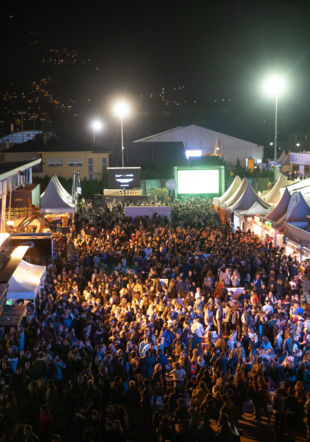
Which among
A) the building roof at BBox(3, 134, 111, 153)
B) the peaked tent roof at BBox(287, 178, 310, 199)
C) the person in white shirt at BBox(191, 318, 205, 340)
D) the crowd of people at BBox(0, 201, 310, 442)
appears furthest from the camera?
the building roof at BBox(3, 134, 111, 153)

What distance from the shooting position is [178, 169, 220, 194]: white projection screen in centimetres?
3416

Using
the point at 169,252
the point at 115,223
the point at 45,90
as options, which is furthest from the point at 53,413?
the point at 45,90

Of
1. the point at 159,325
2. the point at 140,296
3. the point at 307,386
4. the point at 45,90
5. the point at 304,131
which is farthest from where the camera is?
the point at 304,131

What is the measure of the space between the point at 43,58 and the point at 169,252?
6812 centimetres

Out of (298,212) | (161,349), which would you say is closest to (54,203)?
(298,212)

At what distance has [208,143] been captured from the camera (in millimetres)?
50750

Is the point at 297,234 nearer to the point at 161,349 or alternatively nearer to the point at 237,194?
the point at 237,194

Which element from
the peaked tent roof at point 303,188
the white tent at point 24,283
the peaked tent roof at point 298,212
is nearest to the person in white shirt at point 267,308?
the white tent at point 24,283

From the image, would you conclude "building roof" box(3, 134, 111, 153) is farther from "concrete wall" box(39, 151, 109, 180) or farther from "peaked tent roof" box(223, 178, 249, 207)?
"peaked tent roof" box(223, 178, 249, 207)

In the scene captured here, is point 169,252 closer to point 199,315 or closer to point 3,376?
point 199,315

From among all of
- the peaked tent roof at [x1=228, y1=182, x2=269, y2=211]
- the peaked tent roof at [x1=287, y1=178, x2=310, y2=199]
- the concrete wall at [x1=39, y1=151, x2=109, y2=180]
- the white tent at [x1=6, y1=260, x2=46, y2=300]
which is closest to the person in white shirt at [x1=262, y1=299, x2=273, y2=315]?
the white tent at [x1=6, y1=260, x2=46, y2=300]

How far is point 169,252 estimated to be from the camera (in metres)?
18.5

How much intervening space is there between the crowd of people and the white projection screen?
1553cm

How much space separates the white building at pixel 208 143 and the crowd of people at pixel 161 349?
3193cm
